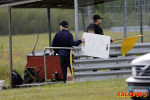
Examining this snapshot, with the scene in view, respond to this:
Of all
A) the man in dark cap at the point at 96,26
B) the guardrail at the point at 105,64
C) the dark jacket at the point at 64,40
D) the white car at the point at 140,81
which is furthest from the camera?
the dark jacket at the point at 64,40

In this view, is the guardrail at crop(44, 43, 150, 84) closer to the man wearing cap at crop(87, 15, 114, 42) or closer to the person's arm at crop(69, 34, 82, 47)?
the person's arm at crop(69, 34, 82, 47)

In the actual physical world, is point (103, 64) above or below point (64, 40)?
below

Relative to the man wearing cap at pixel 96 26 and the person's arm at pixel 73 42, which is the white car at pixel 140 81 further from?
the man wearing cap at pixel 96 26

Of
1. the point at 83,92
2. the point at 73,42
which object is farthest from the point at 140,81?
the point at 73,42

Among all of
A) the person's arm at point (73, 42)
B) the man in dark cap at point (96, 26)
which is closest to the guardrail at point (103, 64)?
the person's arm at point (73, 42)

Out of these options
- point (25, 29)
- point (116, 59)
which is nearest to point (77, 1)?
point (116, 59)

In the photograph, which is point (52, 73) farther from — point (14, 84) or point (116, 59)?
point (116, 59)

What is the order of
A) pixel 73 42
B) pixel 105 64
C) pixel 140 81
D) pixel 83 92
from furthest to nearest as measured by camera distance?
→ pixel 73 42 → pixel 105 64 → pixel 83 92 → pixel 140 81

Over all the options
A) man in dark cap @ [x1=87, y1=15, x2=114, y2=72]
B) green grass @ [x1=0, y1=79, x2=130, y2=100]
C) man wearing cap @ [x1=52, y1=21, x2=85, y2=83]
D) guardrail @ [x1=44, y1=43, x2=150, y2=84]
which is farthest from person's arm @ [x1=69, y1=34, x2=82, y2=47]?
green grass @ [x1=0, y1=79, x2=130, y2=100]

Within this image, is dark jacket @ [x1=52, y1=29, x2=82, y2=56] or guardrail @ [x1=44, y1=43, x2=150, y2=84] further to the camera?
dark jacket @ [x1=52, y1=29, x2=82, y2=56]

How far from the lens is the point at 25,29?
40.1 meters

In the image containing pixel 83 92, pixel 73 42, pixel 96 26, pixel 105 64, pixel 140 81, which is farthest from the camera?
pixel 96 26

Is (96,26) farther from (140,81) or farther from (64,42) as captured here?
(140,81)

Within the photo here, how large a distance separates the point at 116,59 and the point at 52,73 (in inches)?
111
